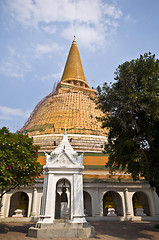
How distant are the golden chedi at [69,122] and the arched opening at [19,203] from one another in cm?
664

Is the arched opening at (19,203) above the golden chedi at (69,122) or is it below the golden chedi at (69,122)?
below

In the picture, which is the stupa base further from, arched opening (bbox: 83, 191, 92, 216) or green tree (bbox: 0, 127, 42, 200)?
arched opening (bbox: 83, 191, 92, 216)

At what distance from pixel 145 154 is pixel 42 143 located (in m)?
16.1

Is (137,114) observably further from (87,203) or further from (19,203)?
(19,203)

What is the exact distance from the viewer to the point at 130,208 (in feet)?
53.2

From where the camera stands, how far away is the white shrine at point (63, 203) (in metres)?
8.45

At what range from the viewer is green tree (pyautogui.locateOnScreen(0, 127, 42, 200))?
32.0 feet

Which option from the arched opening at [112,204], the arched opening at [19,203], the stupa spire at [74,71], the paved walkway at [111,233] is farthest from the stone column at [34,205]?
the stupa spire at [74,71]

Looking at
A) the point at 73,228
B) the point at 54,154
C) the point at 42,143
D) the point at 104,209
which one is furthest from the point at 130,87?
the point at 42,143

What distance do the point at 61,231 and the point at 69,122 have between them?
1894 centimetres

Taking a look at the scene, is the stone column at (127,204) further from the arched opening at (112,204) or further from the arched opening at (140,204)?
the arched opening at (140,204)

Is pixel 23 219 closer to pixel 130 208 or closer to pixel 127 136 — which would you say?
pixel 130 208

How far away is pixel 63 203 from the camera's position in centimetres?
1096

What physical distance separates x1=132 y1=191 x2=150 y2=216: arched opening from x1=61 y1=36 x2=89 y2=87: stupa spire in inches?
1044
